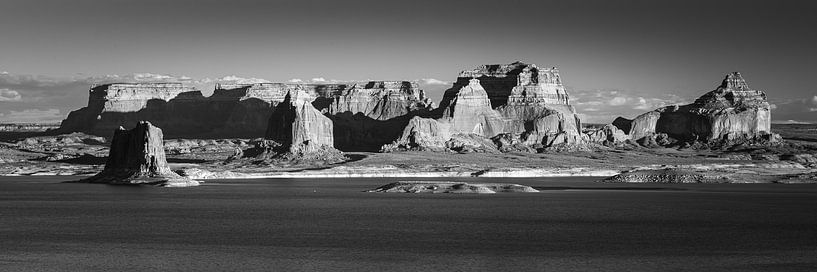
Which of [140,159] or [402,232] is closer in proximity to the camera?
[402,232]

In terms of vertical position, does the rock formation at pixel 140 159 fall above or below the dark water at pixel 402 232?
above

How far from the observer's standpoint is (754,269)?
69312 millimetres

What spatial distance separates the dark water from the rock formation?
11.9 m

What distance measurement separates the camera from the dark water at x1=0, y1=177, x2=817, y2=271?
237 feet

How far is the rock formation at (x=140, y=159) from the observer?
164 meters

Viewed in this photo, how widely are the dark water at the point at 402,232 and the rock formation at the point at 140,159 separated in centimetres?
1192

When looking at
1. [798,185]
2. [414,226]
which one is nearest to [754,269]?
[414,226]

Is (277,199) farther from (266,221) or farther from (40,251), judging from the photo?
(40,251)

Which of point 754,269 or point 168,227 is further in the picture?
point 168,227

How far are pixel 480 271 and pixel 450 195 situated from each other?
87698mm

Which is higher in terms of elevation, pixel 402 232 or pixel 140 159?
pixel 140 159

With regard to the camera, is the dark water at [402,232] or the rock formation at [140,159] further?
the rock formation at [140,159]

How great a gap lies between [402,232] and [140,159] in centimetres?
8296

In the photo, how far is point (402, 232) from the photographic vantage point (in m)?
93.2
